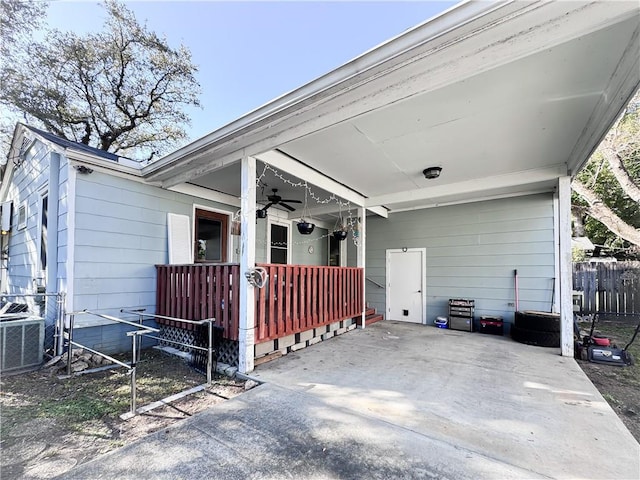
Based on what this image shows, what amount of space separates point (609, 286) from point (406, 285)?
5665 millimetres

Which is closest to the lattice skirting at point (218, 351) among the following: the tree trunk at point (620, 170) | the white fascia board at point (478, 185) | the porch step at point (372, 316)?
the porch step at point (372, 316)

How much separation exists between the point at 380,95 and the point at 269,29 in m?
5.42

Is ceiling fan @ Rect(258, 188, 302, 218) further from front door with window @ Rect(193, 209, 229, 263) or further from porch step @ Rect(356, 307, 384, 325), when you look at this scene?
porch step @ Rect(356, 307, 384, 325)

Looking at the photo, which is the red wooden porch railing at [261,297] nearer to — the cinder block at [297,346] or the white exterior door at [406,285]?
the cinder block at [297,346]

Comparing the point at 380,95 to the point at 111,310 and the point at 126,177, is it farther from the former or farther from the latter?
the point at 111,310

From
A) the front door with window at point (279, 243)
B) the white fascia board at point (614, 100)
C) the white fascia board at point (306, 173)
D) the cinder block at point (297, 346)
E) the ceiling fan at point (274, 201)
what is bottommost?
the cinder block at point (297, 346)

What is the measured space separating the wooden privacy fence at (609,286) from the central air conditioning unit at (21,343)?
10809 millimetres

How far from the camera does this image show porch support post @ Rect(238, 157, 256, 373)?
3.43 metres

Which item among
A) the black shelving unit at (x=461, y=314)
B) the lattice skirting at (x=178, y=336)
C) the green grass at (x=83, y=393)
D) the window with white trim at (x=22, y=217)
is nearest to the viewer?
the green grass at (x=83, y=393)

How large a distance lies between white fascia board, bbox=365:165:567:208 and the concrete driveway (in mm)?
2795

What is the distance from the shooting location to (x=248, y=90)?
31.1 feet

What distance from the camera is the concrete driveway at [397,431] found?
5.71 feet

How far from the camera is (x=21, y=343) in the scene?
339cm

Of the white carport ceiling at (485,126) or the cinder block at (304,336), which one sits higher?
the white carport ceiling at (485,126)
